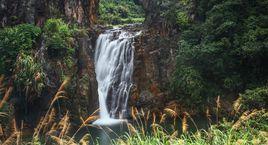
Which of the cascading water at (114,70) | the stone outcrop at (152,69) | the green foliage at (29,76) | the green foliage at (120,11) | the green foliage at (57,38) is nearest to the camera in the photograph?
the green foliage at (29,76)

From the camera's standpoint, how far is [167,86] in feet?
59.8

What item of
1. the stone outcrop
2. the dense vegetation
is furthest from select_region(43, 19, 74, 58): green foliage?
the stone outcrop

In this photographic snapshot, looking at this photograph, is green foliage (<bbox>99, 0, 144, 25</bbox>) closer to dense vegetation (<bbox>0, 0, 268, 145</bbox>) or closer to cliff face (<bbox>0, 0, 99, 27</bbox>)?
cliff face (<bbox>0, 0, 99, 27</bbox>)

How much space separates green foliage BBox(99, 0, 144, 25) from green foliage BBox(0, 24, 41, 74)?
15.4 metres

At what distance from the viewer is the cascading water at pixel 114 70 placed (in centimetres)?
1886

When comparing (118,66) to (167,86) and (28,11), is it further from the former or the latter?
(28,11)

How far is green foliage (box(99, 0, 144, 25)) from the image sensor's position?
3394cm

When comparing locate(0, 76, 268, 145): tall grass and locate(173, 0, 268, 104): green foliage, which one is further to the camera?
locate(173, 0, 268, 104): green foliage

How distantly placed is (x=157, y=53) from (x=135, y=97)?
2.21 m

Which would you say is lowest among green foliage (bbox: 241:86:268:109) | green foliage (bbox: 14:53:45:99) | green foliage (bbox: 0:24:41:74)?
green foliage (bbox: 241:86:268:109)

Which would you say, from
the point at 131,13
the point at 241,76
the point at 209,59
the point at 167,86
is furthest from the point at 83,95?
the point at 131,13

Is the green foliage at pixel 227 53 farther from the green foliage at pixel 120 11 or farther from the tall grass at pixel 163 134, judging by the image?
the green foliage at pixel 120 11

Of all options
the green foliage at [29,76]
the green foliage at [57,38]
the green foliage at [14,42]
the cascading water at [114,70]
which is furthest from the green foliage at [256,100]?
the green foliage at [14,42]

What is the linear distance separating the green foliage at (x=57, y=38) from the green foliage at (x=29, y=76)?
1.05m
